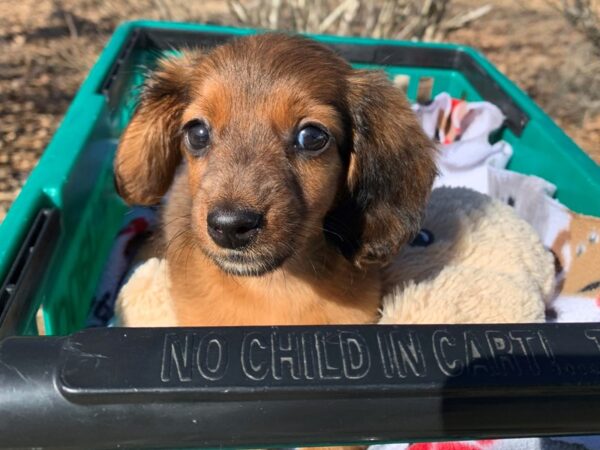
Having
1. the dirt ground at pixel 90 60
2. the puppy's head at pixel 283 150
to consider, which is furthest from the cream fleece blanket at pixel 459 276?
the dirt ground at pixel 90 60

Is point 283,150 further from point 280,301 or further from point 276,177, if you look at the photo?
point 280,301

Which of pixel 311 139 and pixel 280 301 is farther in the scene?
pixel 280 301

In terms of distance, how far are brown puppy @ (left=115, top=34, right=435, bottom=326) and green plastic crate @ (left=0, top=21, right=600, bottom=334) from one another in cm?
21

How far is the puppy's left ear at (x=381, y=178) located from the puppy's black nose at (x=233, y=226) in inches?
16.7

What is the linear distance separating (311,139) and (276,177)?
6.6 inches

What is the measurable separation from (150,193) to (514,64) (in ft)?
13.7

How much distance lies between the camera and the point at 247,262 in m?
1.42

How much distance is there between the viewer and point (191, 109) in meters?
1.63

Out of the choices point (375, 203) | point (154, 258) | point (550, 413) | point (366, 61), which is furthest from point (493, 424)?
point (366, 61)

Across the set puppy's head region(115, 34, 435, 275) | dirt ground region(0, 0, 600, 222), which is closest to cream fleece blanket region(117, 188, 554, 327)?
puppy's head region(115, 34, 435, 275)

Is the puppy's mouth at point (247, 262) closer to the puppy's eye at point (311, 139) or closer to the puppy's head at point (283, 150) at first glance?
the puppy's head at point (283, 150)

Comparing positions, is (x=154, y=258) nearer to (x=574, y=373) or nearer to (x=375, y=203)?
(x=375, y=203)

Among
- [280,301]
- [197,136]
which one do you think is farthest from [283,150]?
[280,301]

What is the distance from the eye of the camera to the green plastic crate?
1573mm
